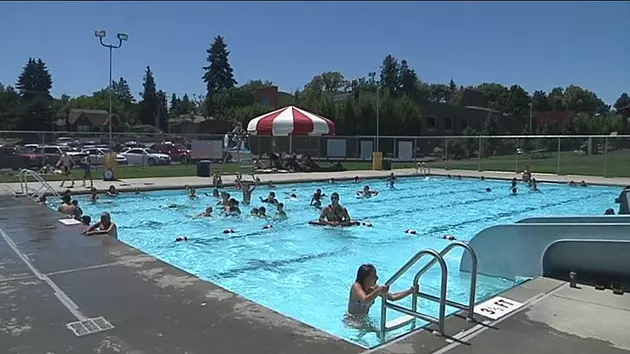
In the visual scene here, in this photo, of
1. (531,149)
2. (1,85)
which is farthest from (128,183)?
(1,85)

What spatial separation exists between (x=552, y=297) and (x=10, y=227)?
9.69 metres

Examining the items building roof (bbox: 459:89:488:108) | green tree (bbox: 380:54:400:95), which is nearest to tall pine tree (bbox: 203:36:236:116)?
green tree (bbox: 380:54:400:95)

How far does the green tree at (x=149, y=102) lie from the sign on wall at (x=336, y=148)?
6925cm

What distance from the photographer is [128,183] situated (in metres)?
20.6

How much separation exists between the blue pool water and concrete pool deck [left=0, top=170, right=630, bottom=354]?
56.2 inches

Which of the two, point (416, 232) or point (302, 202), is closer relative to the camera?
point (416, 232)

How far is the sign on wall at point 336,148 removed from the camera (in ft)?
135

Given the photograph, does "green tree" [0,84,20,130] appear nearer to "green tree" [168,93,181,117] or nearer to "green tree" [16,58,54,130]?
"green tree" [16,58,54,130]

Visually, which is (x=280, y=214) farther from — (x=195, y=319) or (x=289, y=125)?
(x=289, y=125)

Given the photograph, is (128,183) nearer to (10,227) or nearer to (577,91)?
(10,227)

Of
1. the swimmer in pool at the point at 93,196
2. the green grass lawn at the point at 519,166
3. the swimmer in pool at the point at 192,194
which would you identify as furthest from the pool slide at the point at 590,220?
the green grass lawn at the point at 519,166

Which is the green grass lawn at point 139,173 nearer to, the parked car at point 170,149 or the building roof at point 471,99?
the parked car at point 170,149

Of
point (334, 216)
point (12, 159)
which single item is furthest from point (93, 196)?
point (12, 159)

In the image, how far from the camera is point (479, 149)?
107ft
